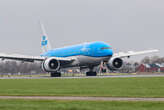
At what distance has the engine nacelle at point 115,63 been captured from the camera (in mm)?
71838

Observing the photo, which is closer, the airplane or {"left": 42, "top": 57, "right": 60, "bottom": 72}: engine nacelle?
{"left": 42, "top": 57, "right": 60, "bottom": 72}: engine nacelle

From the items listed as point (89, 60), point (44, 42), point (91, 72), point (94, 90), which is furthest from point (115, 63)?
point (94, 90)

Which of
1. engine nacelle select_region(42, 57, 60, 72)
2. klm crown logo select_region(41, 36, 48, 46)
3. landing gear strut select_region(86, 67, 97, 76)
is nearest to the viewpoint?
engine nacelle select_region(42, 57, 60, 72)

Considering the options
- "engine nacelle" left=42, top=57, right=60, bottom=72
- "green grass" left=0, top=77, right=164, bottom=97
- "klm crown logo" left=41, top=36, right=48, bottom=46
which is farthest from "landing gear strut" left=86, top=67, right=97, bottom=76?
"green grass" left=0, top=77, right=164, bottom=97

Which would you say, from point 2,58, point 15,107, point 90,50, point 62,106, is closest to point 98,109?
point 62,106

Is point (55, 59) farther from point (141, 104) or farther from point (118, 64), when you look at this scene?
point (141, 104)

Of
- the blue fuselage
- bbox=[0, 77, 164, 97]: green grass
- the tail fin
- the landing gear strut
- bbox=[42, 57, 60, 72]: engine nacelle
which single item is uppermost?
the tail fin

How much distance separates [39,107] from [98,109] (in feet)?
10.3

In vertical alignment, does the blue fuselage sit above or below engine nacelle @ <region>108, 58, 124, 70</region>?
above

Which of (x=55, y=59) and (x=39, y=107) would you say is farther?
(x=55, y=59)

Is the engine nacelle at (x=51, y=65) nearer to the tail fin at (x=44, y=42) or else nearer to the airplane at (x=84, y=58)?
the airplane at (x=84, y=58)

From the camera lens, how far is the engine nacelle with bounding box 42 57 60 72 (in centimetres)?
7066

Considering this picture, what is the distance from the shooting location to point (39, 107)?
66.3ft

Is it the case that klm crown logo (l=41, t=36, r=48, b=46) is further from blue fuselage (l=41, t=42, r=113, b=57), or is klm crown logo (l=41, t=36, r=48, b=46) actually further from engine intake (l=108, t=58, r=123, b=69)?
engine intake (l=108, t=58, r=123, b=69)
